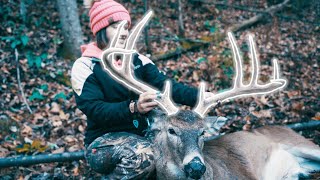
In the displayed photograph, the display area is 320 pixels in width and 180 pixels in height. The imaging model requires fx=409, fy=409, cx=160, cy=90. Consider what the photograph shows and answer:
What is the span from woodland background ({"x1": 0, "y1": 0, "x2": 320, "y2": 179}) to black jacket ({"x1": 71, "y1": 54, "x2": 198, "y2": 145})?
1571 millimetres

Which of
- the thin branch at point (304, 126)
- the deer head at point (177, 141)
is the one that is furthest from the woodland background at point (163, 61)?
the deer head at point (177, 141)

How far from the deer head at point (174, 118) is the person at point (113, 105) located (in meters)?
0.12

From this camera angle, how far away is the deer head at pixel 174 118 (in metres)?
3.18

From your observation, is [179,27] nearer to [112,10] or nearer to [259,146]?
[259,146]

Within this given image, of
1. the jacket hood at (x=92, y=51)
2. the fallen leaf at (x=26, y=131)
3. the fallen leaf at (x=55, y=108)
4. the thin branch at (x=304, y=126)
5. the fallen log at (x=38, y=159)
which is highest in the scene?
the jacket hood at (x=92, y=51)

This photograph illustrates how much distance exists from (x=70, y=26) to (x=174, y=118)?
16.3ft

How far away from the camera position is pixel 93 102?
11.3 ft

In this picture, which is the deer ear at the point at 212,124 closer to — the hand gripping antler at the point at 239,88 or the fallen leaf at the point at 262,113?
the hand gripping antler at the point at 239,88

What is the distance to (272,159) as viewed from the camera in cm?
495

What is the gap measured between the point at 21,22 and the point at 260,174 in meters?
6.12

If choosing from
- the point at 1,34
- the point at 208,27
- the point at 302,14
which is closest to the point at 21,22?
the point at 1,34

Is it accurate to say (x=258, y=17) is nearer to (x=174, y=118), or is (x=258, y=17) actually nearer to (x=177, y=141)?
(x=174, y=118)

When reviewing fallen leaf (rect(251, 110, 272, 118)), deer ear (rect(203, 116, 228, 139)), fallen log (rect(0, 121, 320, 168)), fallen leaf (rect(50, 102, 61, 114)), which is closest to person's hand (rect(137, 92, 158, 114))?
deer ear (rect(203, 116, 228, 139))

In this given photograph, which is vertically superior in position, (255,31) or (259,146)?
(255,31)
